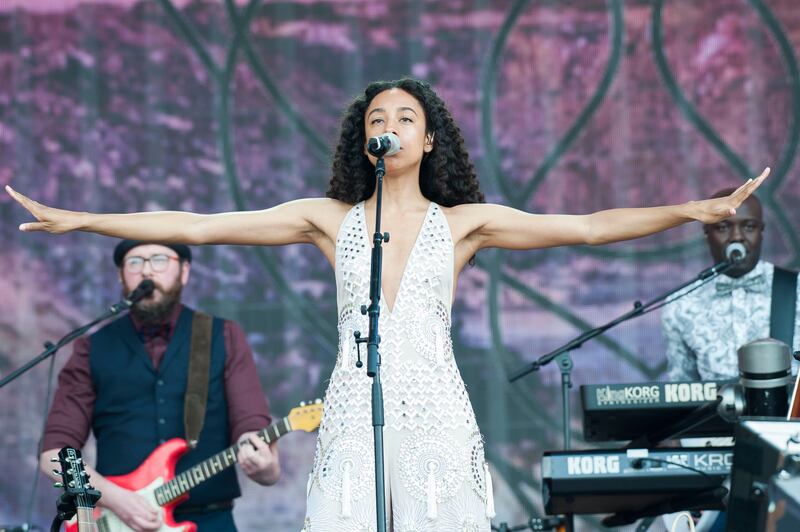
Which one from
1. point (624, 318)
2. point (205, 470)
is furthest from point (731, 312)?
point (205, 470)

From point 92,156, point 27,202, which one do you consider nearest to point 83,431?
point 92,156

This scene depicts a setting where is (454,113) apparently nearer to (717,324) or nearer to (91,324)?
(717,324)

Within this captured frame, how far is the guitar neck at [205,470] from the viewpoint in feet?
18.6

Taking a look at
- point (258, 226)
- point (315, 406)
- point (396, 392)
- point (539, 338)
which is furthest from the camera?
point (539, 338)

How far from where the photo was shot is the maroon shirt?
5.82 meters

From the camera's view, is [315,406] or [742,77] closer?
[315,406]

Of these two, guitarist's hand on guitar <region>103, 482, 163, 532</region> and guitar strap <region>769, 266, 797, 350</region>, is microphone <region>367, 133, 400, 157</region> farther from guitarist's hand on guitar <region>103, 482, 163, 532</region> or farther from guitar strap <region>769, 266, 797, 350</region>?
guitarist's hand on guitar <region>103, 482, 163, 532</region>

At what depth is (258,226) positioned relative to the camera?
413cm

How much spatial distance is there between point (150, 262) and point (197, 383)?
0.67m

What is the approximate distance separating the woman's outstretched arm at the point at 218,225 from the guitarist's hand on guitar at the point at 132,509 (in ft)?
6.30

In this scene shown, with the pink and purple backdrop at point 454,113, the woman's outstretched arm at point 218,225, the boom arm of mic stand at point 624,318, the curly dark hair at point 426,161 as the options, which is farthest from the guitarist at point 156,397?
the curly dark hair at point 426,161

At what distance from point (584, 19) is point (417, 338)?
3.42 meters

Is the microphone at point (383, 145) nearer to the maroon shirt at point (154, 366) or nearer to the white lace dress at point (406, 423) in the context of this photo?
the white lace dress at point (406, 423)

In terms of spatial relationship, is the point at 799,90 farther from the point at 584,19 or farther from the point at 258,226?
the point at 258,226
